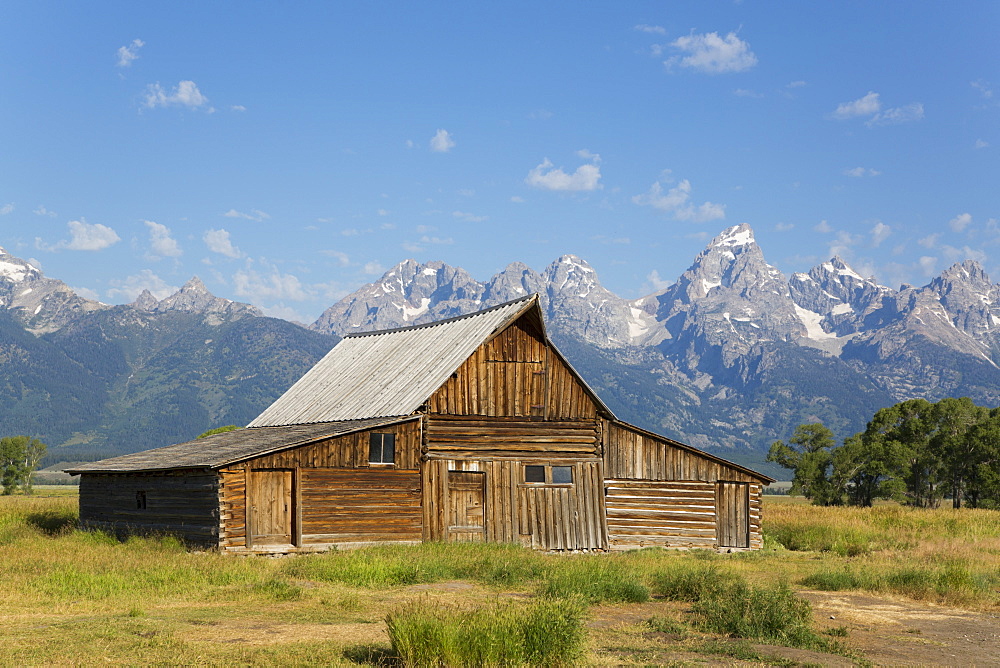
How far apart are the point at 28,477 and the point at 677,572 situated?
110 m

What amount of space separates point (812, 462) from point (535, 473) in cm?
5468

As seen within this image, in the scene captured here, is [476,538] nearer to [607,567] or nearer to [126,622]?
[607,567]

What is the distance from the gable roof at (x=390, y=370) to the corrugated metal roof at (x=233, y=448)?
0.94 metres

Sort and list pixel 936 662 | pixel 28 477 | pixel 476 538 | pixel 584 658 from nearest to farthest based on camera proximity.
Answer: pixel 584 658 < pixel 936 662 < pixel 476 538 < pixel 28 477

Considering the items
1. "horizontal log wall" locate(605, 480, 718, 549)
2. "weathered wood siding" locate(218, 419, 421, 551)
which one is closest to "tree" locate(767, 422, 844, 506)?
"horizontal log wall" locate(605, 480, 718, 549)

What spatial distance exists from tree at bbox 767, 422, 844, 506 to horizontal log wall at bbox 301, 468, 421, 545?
5135cm

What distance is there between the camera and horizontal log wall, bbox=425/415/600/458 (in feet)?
114

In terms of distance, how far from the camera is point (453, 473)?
34.9 meters

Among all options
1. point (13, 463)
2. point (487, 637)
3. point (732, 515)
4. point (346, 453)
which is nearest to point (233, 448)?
point (346, 453)

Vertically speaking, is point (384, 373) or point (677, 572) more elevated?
point (384, 373)

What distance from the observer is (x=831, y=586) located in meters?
24.6

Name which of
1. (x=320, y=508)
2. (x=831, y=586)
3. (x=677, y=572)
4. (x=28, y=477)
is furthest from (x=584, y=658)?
(x=28, y=477)

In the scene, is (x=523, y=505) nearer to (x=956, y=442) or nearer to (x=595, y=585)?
(x=595, y=585)

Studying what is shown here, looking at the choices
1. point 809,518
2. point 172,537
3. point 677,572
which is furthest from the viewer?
point 809,518
